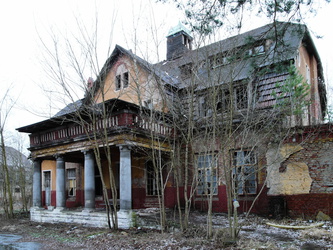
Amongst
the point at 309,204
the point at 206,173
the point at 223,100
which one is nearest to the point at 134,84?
the point at 206,173

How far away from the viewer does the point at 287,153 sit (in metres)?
12.3

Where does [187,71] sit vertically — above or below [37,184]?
above

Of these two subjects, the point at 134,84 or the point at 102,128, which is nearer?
the point at 102,128

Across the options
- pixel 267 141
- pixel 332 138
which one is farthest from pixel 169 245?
pixel 332 138

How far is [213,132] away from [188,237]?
3216 mm

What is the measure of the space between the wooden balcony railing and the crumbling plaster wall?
4.63 metres

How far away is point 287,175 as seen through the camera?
1238 centimetres

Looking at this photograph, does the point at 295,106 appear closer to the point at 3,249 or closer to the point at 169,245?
the point at 169,245

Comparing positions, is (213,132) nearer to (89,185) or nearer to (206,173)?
(206,173)

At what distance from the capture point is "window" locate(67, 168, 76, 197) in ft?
67.9

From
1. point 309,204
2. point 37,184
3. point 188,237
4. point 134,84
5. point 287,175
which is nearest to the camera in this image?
point 188,237

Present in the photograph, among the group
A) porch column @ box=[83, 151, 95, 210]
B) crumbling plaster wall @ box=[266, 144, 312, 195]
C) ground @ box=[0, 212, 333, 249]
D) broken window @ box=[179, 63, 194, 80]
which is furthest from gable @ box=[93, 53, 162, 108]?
crumbling plaster wall @ box=[266, 144, 312, 195]

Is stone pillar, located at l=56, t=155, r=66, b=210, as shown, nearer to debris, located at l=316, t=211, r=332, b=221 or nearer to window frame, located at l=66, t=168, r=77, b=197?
window frame, located at l=66, t=168, r=77, b=197

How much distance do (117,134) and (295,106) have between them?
694 centimetres
